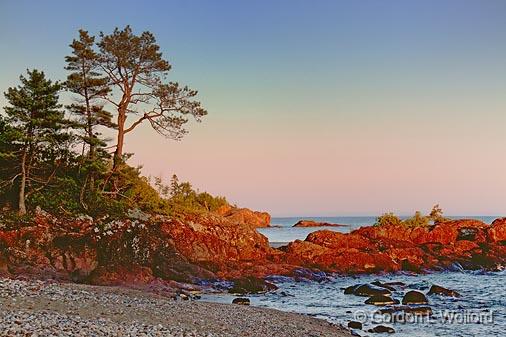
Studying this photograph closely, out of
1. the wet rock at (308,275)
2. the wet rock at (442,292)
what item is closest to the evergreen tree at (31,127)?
the wet rock at (308,275)

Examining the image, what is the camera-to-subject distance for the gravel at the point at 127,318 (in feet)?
47.6

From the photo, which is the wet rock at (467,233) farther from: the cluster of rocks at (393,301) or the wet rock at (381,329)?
the wet rock at (381,329)

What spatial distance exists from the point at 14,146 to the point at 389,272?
3171 cm

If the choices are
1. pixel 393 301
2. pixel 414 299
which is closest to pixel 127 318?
pixel 393 301

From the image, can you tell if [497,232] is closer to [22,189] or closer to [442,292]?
[442,292]

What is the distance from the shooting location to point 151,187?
41344 millimetres

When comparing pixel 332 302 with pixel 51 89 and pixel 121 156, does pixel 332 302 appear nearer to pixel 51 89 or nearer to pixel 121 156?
pixel 121 156

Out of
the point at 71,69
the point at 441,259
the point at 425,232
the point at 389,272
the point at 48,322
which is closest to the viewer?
the point at 48,322

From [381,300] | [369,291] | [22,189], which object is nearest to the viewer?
[381,300]

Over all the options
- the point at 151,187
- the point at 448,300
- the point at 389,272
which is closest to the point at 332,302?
the point at 448,300

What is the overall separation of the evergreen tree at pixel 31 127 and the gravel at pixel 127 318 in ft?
47.0

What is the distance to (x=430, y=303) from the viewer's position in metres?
29.5

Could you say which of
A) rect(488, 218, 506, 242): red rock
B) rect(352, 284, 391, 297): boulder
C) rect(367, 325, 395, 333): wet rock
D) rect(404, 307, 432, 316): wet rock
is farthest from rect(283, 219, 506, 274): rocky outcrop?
rect(367, 325, 395, 333): wet rock

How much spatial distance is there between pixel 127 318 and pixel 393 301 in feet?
56.7
